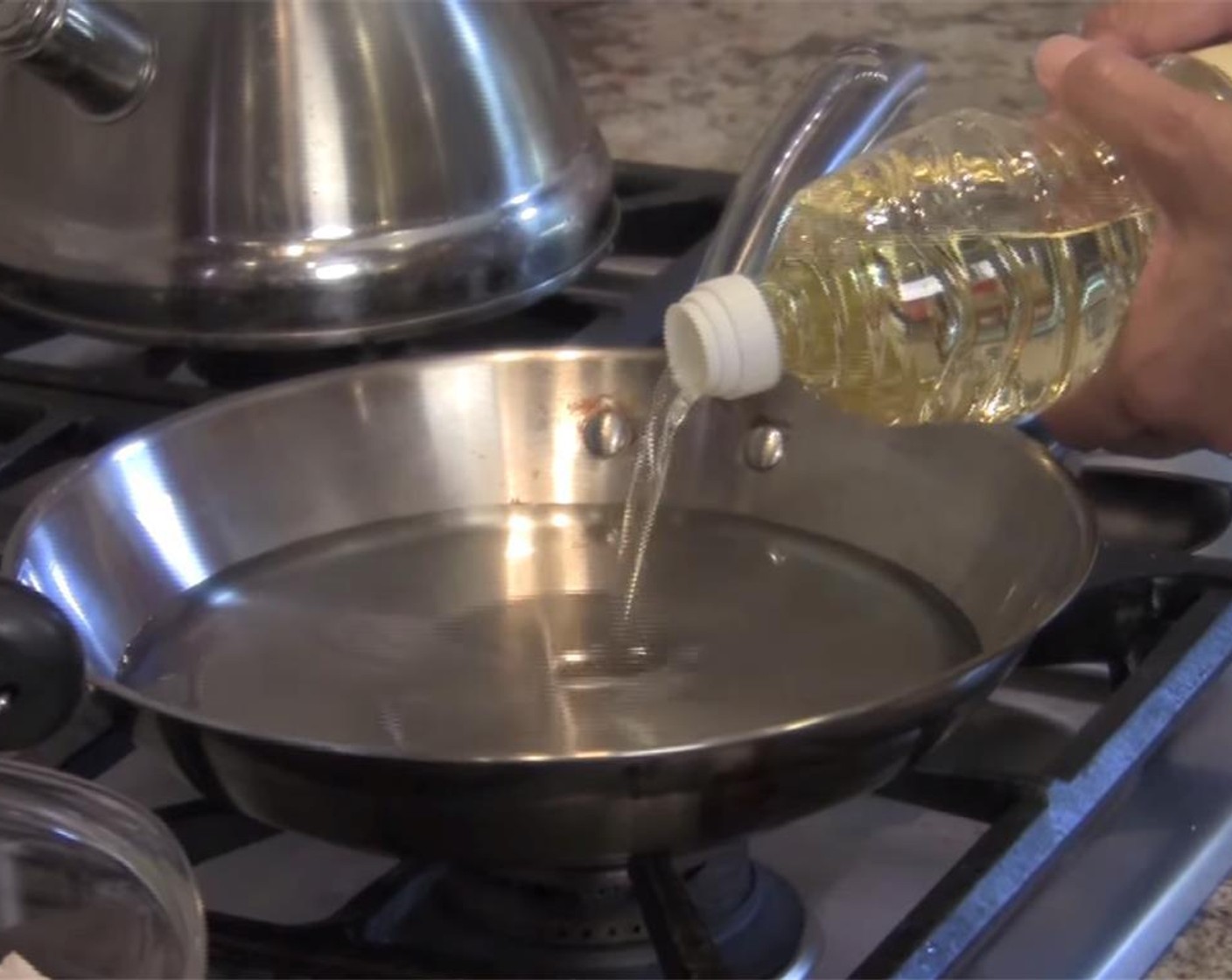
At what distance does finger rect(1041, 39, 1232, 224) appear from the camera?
22.6 inches

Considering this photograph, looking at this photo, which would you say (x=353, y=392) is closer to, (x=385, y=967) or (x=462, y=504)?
(x=462, y=504)

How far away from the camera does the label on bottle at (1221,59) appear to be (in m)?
0.61

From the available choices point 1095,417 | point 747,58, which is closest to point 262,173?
point 1095,417

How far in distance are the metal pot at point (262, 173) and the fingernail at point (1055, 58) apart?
0.63 feet

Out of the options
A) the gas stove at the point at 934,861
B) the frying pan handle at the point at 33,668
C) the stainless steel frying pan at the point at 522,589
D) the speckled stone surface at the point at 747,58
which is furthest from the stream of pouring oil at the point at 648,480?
the speckled stone surface at the point at 747,58

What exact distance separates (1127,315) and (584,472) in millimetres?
183

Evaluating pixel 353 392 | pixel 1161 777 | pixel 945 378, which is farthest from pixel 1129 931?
pixel 353 392

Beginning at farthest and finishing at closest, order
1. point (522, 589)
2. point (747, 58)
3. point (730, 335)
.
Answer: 1. point (747, 58)
2. point (522, 589)
3. point (730, 335)

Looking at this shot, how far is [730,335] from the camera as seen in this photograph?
1.65ft

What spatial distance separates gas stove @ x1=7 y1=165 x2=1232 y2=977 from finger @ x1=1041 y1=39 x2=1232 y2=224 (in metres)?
0.10

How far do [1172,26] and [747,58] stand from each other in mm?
427

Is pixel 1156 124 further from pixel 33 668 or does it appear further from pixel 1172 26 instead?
pixel 33 668

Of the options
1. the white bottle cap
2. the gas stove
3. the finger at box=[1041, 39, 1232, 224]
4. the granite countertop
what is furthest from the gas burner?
the granite countertop

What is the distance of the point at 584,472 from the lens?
65cm
